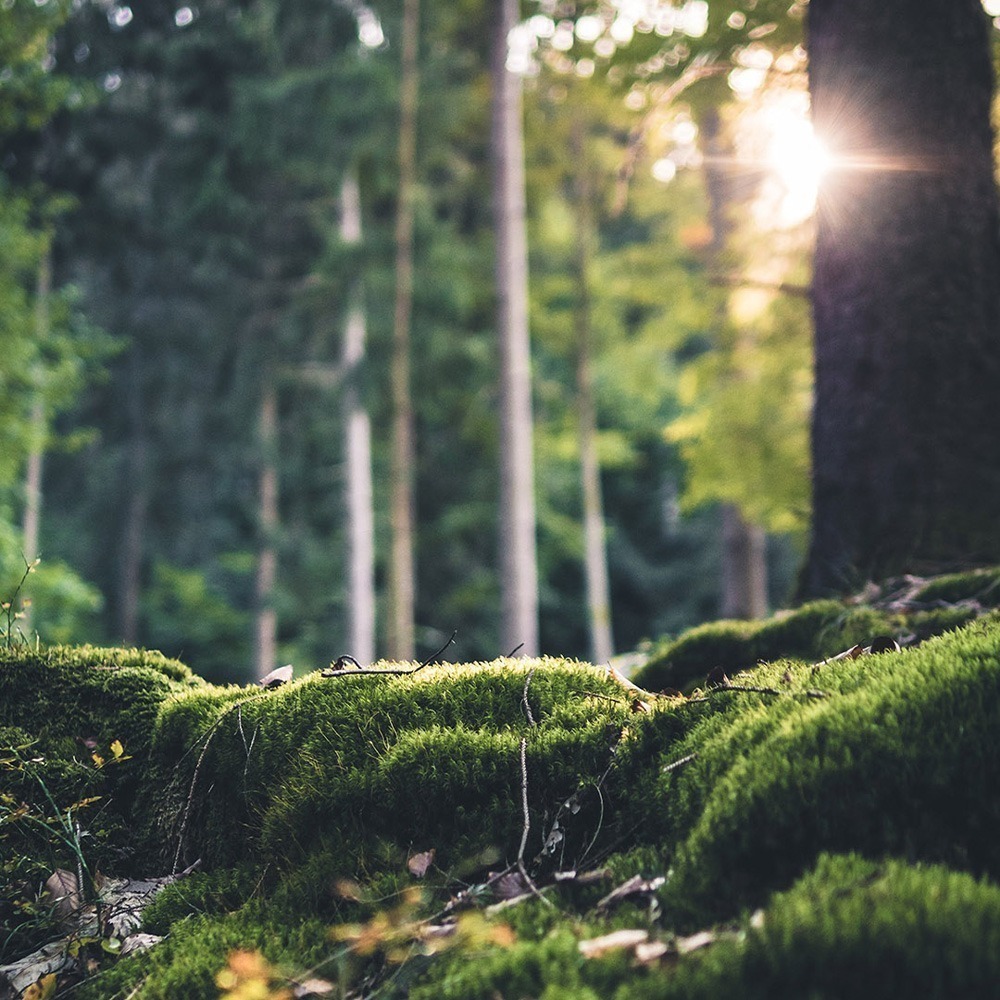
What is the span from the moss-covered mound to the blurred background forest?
5669 millimetres

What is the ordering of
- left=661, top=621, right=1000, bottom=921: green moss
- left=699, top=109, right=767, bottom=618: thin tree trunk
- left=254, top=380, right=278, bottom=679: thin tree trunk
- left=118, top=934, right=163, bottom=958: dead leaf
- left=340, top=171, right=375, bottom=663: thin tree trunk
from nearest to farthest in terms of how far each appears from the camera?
left=661, top=621, right=1000, bottom=921: green moss < left=118, top=934, right=163, bottom=958: dead leaf < left=699, top=109, right=767, bottom=618: thin tree trunk < left=340, top=171, right=375, bottom=663: thin tree trunk < left=254, top=380, right=278, bottom=679: thin tree trunk

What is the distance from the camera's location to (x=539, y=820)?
1.65 meters

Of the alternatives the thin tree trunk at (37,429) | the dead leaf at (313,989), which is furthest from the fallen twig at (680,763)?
the thin tree trunk at (37,429)

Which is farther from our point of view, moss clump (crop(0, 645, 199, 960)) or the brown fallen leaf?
moss clump (crop(0, 645, 199, 960))

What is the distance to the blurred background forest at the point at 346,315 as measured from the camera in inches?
439

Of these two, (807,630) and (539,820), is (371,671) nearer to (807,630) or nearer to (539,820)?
(539,820)

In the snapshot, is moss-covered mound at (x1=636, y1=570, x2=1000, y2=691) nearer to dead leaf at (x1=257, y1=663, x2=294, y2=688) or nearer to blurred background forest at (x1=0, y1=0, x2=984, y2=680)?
dead leaf at (x1=257, y1=663, x2=294, y2=688)

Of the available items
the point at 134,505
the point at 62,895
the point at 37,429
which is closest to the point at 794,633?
the point at 62,895

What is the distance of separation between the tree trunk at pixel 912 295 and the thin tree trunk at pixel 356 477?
11979 millimetres

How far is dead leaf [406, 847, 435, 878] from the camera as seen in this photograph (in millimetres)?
1577

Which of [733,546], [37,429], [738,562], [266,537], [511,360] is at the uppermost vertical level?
[511,360]

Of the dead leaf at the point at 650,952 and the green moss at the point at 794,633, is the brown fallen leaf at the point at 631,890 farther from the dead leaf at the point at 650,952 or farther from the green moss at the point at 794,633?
the green moss at the point at 794,633

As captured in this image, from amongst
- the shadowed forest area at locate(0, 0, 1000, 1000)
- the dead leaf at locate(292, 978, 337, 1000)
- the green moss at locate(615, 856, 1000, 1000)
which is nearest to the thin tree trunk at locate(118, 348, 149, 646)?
the shadowed forest area at locate(0, 0, 1000, 1000)

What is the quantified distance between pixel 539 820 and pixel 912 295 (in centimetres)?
318
